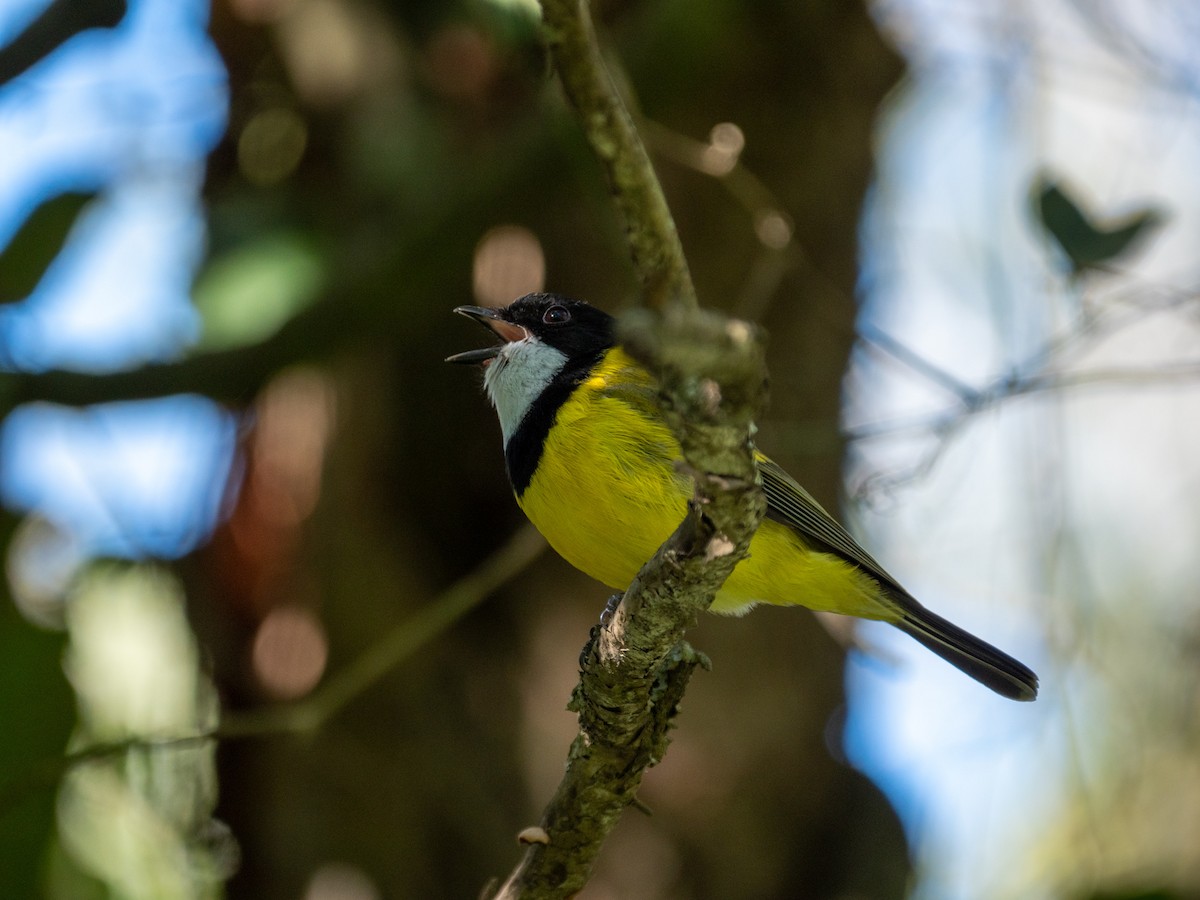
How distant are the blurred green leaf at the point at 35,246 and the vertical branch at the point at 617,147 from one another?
371cm

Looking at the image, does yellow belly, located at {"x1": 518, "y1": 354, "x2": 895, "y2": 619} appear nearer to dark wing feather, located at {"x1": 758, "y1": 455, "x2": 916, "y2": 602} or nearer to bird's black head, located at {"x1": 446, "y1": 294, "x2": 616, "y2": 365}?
dark wing feather, located at {"x1": 758, "y1": 455, "x2": 916, "y2": 602}

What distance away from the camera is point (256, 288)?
4.90 meters

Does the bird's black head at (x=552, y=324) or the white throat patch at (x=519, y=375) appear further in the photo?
the bird's black head at (x=552, y=324)

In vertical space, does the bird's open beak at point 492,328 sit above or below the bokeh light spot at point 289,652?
above

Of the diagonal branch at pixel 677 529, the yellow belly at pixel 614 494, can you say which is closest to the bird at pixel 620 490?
the yellow belly at pixel 614 494

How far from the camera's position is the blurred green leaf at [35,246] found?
4895 millimetres

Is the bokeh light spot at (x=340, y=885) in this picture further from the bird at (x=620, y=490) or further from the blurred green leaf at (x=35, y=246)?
the blurred green leaf at (x=35, y=246)

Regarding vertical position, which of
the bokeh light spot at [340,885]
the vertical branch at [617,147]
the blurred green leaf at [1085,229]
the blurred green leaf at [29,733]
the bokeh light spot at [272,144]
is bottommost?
the bokeh light spot at [340,885]

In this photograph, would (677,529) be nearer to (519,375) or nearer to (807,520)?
(807,520)

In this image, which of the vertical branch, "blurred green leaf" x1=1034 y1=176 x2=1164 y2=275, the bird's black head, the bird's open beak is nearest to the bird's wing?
the bird's black head

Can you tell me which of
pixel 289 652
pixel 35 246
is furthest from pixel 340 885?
pixel 35 246

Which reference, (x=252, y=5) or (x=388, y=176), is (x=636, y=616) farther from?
(x=252, y=5)

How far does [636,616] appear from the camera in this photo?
7.74ft

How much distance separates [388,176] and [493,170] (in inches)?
29.6
